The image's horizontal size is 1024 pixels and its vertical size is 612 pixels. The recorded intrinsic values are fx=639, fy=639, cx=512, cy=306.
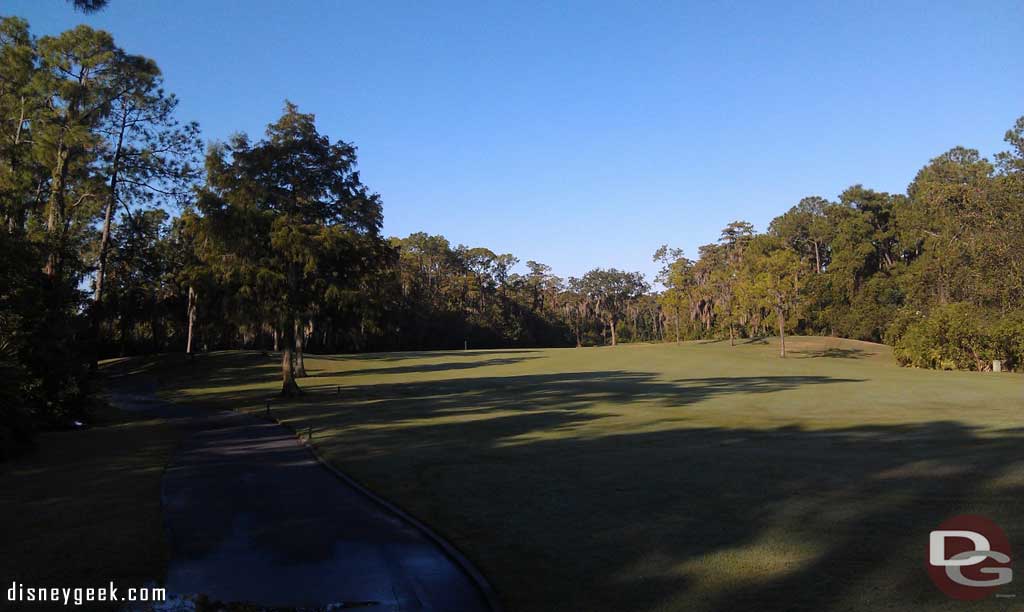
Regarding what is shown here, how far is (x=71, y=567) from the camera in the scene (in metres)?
7.26

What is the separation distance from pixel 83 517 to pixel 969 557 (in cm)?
1167

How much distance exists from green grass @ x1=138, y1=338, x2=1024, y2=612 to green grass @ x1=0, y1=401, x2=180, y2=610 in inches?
146

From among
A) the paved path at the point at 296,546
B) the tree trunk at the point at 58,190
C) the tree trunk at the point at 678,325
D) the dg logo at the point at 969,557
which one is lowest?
the paved path at the point at 296,546

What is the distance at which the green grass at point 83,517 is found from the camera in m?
7.15

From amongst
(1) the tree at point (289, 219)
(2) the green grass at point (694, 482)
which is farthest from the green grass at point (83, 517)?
(1) the tree at point (289, 219)

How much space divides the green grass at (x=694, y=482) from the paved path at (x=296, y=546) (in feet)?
1.98

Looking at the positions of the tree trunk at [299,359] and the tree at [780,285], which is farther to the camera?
the tree at [780,285]

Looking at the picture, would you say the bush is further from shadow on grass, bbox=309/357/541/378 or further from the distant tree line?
shadow on grass, bbox=309/357/541/378

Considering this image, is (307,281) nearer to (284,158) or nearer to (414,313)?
(284,158)

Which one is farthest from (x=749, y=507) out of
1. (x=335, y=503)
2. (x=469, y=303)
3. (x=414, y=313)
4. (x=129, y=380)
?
(x=469, y=303)

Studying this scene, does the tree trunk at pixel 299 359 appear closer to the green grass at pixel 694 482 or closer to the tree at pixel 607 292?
the green grass at pixel 694 482

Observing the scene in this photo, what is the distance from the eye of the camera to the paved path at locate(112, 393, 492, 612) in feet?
21.8

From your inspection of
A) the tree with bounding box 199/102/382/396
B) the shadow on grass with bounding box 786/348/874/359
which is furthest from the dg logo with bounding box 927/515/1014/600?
the shadow on grass with bounding box 786/348/874/359

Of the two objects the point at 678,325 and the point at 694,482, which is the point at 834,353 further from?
the point at 694,482
